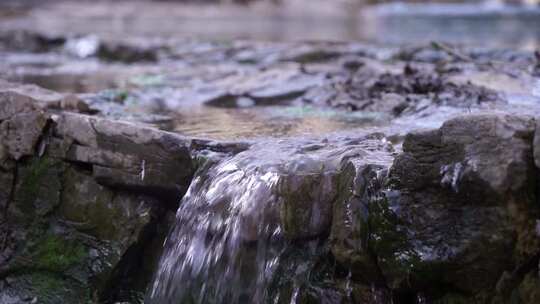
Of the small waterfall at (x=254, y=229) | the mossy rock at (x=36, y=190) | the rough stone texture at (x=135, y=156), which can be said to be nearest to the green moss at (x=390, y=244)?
the small waterfall at (x=254, y=229)

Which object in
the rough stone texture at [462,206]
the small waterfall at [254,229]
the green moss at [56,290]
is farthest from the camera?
the green moss at [56,290]

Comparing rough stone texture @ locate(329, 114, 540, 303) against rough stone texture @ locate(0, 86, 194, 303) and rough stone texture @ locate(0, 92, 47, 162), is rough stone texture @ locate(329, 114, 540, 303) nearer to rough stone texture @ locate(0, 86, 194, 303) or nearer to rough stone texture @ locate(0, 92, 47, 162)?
rough stone texture @ locate(0, 86, 194, 303)

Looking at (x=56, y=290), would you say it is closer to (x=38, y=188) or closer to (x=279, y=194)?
(x=38, y=188)

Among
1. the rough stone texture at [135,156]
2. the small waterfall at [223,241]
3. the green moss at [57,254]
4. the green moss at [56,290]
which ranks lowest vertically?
the green moss at [56,290]

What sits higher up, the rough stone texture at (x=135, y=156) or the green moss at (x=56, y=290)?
the rough stone texture at (x=135, y=156)

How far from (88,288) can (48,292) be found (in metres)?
0.22

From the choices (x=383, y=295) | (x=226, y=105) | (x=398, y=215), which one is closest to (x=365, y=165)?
(x=398, y=215)

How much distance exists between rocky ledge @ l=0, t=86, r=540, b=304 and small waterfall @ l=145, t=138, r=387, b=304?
14mm

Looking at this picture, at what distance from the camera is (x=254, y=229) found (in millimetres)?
3092

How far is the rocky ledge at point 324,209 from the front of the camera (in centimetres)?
255

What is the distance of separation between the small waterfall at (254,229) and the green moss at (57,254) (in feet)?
1.78

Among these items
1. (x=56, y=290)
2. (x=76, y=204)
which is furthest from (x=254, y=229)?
(x=56, y=290)

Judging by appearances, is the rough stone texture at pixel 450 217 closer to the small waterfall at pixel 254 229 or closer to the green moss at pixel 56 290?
the small waterfall at pixel 254 229

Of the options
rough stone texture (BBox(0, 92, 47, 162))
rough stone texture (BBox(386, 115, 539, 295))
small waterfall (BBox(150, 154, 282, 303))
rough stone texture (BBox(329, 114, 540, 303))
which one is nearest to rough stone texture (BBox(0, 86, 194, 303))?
rough stone texture (BBox(0, 92, 47, 162))
